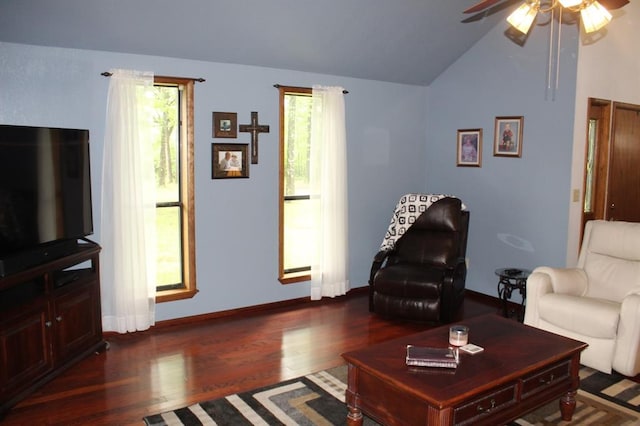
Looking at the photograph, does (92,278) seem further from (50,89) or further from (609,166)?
(609,166)

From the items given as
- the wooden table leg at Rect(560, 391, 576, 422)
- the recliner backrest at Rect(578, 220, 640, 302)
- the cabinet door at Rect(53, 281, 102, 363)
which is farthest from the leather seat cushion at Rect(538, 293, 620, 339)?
the cabinet door at Rect(53, 281, 102, 363)

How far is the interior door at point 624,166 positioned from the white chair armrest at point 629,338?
6.76 feet

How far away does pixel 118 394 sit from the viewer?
11.2 ft

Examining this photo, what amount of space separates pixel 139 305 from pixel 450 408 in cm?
290

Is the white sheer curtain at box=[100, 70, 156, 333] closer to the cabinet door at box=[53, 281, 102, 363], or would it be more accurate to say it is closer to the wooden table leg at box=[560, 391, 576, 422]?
the cabinet door at box=[53, 281, 102, 363]

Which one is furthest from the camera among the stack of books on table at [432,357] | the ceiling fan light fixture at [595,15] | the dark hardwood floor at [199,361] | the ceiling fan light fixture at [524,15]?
the dark hardwood floor at [199,361]

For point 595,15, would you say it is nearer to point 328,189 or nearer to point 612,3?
point 612,3

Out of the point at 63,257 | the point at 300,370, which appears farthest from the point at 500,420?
the point at 63,257

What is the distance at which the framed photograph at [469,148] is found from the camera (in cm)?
571

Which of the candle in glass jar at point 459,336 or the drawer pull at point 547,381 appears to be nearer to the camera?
the drawer pull at point 547,381

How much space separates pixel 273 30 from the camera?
14.9 feet

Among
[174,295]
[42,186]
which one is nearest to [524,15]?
[42,186]

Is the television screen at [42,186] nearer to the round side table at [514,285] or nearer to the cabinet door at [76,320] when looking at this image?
the cabinet door at [76,320]

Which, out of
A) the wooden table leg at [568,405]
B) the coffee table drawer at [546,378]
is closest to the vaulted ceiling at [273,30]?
the coffee table drawer at [546,378]
